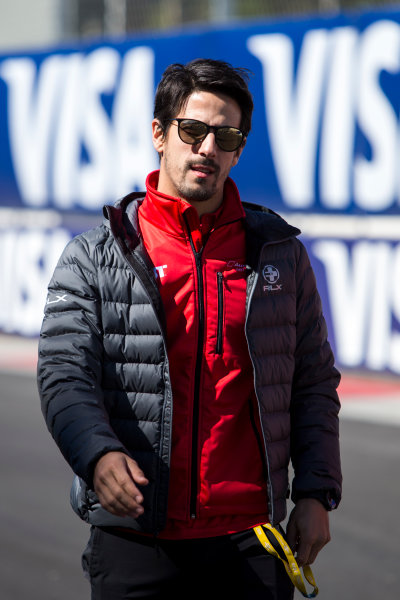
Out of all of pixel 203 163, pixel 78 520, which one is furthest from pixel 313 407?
pixel 78 520

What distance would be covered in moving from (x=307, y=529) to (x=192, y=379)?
19.3 inches

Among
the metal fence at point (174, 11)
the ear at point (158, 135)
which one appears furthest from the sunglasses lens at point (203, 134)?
the metal fence at point (174, 11)

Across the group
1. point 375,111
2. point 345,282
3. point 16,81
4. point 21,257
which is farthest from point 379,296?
point 16,81

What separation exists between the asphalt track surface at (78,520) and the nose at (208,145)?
278 cm

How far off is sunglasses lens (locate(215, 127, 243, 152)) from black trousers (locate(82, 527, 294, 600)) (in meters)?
1.01

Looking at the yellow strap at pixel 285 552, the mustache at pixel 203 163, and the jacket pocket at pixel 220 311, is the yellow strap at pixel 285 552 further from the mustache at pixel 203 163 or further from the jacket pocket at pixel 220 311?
the mustache at pixel 203 163

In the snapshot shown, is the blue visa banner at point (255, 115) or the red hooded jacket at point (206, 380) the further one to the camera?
the blue visa banner at point (255, 115)

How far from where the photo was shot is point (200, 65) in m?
3.00

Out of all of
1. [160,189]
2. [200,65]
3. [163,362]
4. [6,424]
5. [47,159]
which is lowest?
[6,424]

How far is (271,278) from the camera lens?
9.73 ft

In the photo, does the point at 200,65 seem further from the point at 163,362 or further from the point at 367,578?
the point at 367,578

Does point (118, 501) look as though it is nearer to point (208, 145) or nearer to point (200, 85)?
point (208, 145)

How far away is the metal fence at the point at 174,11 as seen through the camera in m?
14.3

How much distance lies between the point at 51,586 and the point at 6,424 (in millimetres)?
3667
